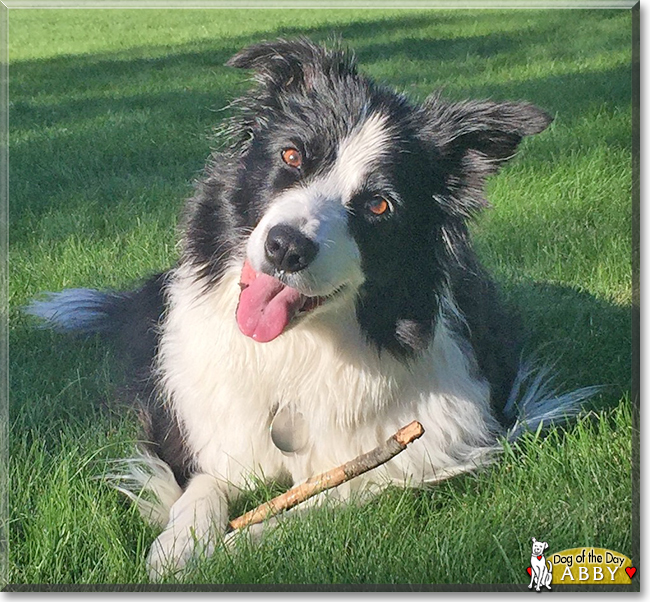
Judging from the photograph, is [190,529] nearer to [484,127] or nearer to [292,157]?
[292,157]

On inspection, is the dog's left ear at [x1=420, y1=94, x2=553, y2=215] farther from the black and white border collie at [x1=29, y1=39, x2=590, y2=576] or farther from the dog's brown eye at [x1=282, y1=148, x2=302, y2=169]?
the dog's brown eye at [x1=282, y1=148, x2=302, y2=169]

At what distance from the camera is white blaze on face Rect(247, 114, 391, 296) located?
230 centimetres

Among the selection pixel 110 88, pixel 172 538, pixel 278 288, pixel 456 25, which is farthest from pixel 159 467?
pixel 456 25

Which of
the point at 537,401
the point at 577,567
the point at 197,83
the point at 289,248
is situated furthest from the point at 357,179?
the point at 577,567

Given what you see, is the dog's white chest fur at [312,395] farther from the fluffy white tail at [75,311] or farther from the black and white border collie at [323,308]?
the fluffy white tail at [75,311]

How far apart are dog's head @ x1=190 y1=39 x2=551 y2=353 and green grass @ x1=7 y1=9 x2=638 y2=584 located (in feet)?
0.45

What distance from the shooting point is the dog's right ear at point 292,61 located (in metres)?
2.59

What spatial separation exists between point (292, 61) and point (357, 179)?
16.5 inches

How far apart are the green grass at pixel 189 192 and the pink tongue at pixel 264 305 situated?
1.54ft

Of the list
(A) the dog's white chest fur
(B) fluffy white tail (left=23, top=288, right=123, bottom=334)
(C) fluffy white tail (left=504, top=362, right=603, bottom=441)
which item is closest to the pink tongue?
(A) the dog's white chest fur

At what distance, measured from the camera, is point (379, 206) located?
2.47 metres

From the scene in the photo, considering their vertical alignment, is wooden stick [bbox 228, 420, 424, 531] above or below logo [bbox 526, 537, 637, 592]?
above

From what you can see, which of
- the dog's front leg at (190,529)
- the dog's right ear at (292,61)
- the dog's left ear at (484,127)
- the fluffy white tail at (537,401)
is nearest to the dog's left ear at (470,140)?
the dog's left ear at (484,127)

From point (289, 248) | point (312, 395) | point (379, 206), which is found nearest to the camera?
point (289, 248)
